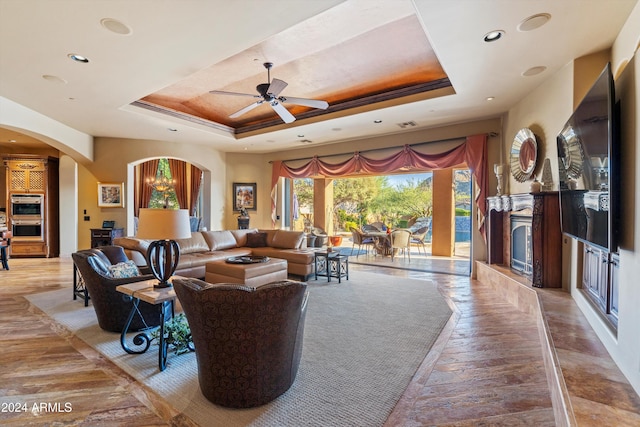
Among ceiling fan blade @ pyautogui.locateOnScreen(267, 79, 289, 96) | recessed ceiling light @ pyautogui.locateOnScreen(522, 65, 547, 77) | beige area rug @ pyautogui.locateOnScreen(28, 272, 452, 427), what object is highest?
recessed ceiling light @ pyautogui.locateOnScreen(522, 65, 547, 77)

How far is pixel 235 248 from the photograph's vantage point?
255 inches

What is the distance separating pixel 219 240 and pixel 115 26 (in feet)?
13.7

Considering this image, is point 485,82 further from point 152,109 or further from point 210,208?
point 210,208

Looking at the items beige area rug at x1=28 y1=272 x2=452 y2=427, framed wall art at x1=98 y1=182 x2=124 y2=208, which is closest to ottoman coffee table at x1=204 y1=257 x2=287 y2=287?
beige area rug at x1=28 y1=272 x2=452 y2=427

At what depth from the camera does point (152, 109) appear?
5.40 metres

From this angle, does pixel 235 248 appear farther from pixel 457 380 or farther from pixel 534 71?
pixel 534 71

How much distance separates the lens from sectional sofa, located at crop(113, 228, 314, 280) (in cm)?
509

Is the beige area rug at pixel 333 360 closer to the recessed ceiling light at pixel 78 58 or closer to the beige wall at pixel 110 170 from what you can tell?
the recessed ceiling light at pixel 78 58

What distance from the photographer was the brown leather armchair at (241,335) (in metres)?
1.89

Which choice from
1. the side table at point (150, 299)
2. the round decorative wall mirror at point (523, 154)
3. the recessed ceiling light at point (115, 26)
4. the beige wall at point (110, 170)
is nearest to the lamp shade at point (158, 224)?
the side table at point (150, 299)

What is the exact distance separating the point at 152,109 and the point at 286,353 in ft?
16.6

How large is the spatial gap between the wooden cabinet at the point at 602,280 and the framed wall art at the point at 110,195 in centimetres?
834

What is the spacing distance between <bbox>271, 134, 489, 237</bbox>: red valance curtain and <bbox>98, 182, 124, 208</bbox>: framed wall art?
361 centimetres

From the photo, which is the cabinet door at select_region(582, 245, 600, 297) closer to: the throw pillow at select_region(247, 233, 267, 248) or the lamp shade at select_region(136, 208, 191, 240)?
the lamp shade at select_region(136, 208, 191, 240)
